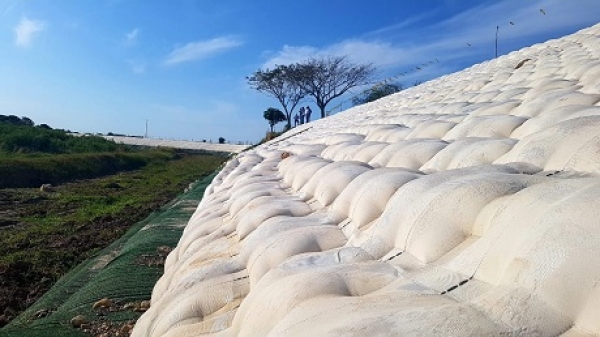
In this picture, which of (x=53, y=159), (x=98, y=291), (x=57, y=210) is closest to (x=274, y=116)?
(x=53, y=159)

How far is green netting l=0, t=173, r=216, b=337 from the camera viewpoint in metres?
2.52

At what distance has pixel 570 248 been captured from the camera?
938 mm

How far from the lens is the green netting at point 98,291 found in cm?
252

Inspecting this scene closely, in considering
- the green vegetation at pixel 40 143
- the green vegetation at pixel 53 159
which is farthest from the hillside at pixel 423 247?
the green vegetation at pixel 40 143

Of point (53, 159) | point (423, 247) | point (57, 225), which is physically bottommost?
point (57, 225)

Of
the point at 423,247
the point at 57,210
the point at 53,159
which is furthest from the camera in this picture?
the point at 53,159

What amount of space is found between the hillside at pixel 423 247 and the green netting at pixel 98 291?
0.97 feet

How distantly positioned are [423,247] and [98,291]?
6.79 feet

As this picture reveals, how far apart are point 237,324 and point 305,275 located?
0.87 ft

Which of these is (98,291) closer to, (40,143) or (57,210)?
(57,210)

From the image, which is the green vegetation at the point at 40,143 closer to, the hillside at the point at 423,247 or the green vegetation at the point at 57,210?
the green vegetation at the point at 57,210

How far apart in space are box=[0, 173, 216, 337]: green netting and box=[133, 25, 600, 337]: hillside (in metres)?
0.30

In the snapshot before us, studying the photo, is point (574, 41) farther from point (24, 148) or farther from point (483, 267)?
point (24, 148)

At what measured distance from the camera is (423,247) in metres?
1.36
